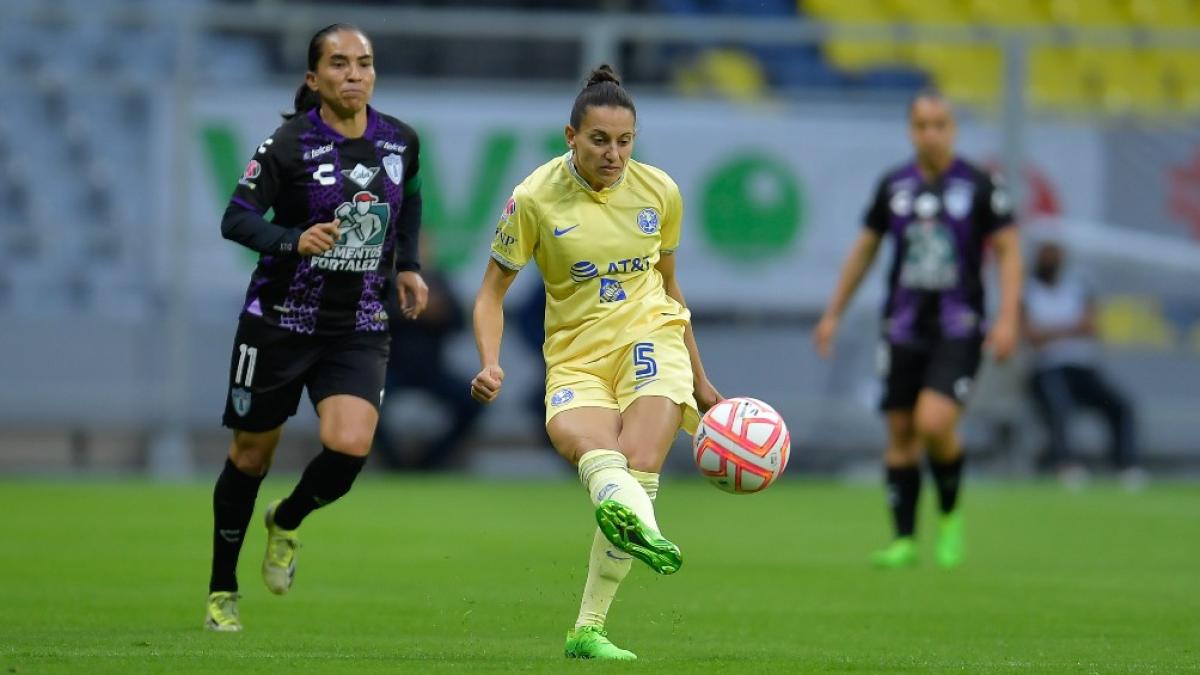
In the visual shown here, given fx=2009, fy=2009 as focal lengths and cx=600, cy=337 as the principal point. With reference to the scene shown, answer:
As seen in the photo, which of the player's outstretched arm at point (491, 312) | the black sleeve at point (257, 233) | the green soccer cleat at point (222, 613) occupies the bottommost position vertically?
the green soccer cleat at point (222, 613)

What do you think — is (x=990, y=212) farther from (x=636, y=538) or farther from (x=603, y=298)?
(x=636, y=538)

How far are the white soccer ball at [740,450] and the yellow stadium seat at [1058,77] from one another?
13985mm

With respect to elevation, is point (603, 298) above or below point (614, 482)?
above

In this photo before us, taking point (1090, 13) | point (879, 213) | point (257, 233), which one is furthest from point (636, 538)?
point (1090, 13)

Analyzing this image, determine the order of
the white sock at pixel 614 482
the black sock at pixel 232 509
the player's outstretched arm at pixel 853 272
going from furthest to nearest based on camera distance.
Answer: the player's outstretched arm at pixel 853 272 → the black sock at pixel 232 509 → the white sock at pixel 614 482

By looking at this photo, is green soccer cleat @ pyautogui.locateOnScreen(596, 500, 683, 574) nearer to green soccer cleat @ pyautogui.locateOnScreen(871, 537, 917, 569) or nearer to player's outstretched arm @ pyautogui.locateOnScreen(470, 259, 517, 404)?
player's outstretched arm @ pyautogui.locateOnScreen(470, 259, 517, 404)

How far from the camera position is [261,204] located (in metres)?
7.71

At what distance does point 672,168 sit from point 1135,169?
14.5 feet

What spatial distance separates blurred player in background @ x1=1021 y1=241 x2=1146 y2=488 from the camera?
18.4m

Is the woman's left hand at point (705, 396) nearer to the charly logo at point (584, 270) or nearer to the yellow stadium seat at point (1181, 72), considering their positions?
the charly logo at point (584, 270)

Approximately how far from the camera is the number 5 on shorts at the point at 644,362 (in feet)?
23.2

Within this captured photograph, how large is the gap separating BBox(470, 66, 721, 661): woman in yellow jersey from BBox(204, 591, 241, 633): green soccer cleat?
1.58 meters

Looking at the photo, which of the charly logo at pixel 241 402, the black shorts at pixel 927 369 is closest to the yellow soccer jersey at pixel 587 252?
the charly logo at pixel 241 402

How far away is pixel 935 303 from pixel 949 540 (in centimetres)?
136
